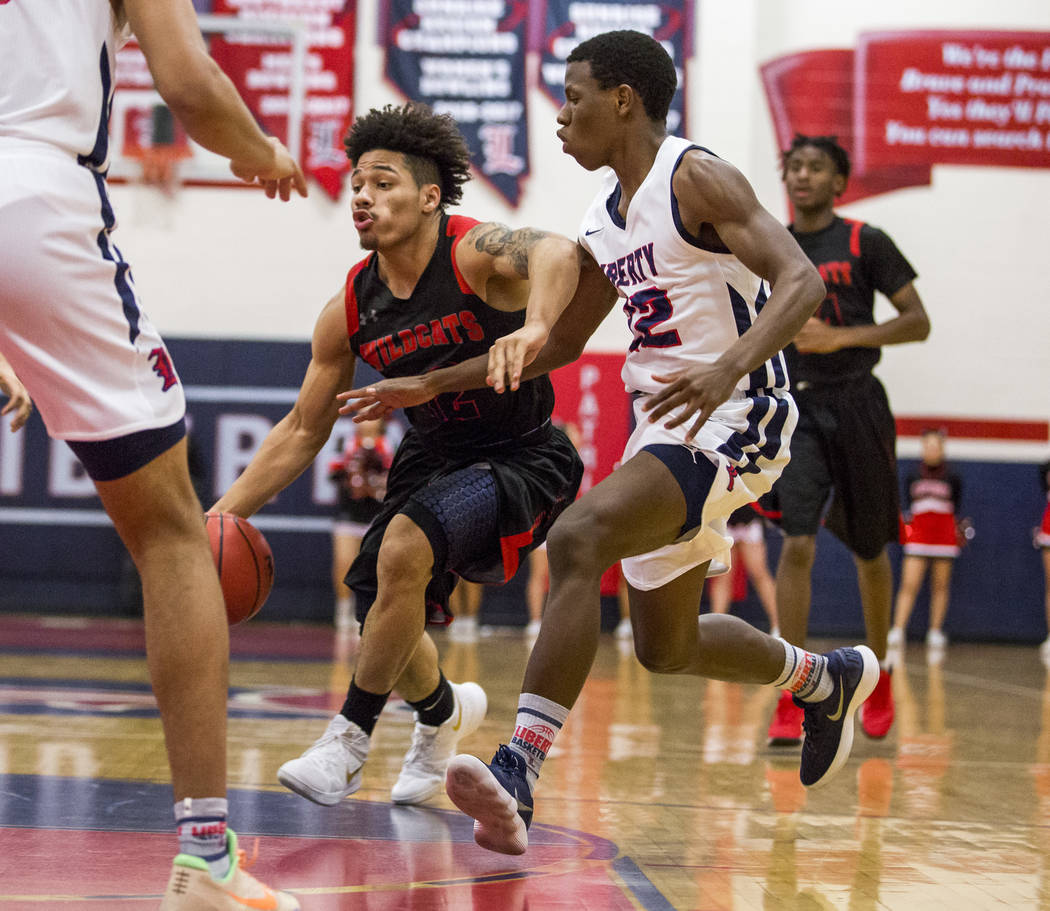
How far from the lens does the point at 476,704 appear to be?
13.3 ft

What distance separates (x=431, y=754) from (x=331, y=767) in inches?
20.5

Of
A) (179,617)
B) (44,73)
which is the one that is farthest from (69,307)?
(179,617)

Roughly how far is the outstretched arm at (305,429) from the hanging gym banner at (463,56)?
8077 millimetres

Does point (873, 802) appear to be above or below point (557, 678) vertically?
below

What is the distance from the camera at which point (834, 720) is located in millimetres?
3746

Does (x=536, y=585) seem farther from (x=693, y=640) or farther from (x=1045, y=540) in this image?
(x=693, y=640)

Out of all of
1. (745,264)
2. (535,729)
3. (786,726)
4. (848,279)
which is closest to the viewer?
(535,729)

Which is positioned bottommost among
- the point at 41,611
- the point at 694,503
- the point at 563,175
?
the point at 41,611

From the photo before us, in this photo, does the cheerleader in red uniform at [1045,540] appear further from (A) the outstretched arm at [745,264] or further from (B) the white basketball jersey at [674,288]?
(A) the outstretched arm at [745,264]

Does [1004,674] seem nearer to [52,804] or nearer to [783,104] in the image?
[783,104]

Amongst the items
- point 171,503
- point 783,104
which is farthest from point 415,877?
point 783,104

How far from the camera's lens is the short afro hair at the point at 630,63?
336 cm

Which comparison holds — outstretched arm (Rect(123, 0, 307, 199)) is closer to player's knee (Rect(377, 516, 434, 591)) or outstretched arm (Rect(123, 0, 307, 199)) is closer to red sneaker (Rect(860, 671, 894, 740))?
player's knee (Rect(377, 516, 434, 591))

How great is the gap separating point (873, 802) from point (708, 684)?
318 centimetres
